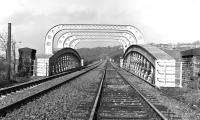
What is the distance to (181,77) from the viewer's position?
47.3ft

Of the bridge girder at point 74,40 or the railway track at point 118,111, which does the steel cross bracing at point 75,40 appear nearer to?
the bridge girder at point 74,40

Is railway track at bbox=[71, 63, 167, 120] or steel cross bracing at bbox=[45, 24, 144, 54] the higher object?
steel cross bracing at bbox=[45, 24, 144, 54]

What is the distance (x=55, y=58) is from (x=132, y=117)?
2092cm

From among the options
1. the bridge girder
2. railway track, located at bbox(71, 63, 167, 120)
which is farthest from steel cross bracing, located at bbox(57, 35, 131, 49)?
railway track, located at bbox(71, 63, 167, 120)

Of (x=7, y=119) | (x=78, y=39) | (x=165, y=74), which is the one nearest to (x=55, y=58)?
(x=165, y=74)

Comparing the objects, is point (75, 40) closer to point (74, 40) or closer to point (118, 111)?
point (74, 40)

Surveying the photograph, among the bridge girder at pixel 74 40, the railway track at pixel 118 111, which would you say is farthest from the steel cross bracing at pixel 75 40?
the railway track at pixel 118 111

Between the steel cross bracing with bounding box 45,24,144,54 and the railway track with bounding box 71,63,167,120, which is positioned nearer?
the railway track with bounding box 71,63,167,120

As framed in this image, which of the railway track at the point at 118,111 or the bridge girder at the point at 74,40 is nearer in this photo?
the railway track at the point at 118,111

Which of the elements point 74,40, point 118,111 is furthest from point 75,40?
point 118,111

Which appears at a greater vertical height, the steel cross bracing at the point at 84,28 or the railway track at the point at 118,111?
the steel cross bracing at the point at 84,28

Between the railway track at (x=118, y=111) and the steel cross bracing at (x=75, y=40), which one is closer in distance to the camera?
the railway track at (x=118, y=111)

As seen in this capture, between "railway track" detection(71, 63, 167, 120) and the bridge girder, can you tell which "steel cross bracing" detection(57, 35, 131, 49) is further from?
"railway track" detection(71, 63, 167, 120)

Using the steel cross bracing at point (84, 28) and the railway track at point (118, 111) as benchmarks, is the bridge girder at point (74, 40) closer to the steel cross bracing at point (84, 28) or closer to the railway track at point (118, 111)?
the steel cross bracing at point (84, 28)
